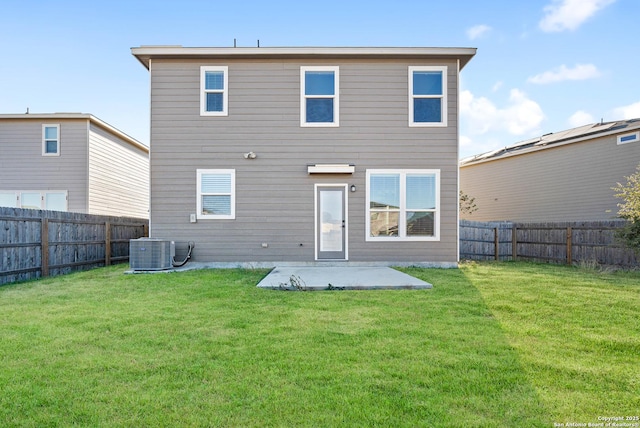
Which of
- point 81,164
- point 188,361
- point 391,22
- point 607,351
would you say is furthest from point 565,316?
point 81,164

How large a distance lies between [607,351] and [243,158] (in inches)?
302

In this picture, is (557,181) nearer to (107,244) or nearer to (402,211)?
(402,211)

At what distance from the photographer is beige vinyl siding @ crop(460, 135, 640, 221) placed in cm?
1236

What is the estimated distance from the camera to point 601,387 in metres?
2.45

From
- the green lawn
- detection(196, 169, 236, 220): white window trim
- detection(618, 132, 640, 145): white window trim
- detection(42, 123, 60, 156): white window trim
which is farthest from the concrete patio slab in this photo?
detection(42, 123, 60, 156): white window trim

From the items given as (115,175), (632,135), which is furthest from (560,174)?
(115,175)

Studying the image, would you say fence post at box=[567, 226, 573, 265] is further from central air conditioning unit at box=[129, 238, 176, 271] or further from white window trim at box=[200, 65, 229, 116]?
central air conditioning unit at box=[129, 238, 176, 271]

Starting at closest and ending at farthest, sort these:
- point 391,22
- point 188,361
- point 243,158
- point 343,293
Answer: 1. point 188,361
2. point 343,293
3. point 243,158
4. point 391,22

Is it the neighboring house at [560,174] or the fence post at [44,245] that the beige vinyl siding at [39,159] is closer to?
the fence post at [44,245]

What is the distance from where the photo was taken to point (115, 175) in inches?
595

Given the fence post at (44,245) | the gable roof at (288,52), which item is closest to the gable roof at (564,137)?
the gable roof at (288,52)

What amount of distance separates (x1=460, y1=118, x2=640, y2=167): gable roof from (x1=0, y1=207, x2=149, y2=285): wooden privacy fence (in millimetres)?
15564

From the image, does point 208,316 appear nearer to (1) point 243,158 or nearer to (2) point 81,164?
(1) point 243,158

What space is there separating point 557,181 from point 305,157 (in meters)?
11.0
